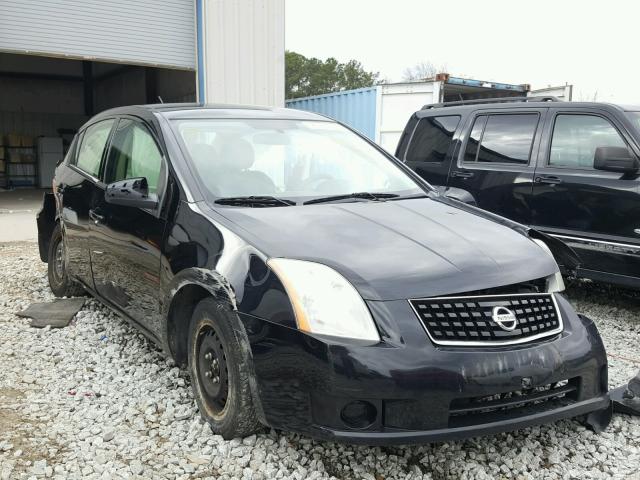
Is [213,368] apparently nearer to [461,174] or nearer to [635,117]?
[461,174]

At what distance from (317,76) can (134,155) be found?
42660mm

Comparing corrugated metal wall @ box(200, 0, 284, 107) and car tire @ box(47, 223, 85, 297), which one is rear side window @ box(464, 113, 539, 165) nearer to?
car tire @ box(47, 223, 85, 297)

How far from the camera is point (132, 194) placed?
347 centimetres

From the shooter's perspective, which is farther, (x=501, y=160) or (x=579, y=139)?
(x=501, y=160)

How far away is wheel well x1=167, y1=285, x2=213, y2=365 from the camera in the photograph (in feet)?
10.2

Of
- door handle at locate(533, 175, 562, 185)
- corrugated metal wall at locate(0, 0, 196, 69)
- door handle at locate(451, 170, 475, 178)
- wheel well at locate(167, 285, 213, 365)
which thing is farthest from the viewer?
corrugated metal wall at locate(0, 0, 196, 69)

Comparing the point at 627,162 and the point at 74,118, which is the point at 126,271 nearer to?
the point at 627,162

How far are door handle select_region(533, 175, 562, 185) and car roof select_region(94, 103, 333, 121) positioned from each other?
2.27 meters

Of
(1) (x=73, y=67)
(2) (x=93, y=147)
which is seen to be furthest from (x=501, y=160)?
(1) (x=73, y=67)

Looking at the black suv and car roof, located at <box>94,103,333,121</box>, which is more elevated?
car roof, located at <box>94,103,333,121</box>

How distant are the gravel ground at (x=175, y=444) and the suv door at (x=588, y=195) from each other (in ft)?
4.23

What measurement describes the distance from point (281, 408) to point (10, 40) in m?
12.1

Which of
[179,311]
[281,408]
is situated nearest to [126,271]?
[179,311]

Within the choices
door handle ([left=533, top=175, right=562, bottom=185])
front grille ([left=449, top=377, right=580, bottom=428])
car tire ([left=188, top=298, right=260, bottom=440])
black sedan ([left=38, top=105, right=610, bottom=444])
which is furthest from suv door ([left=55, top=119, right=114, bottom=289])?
door handle ([left=533, top=175, right=562, bottom=185])
